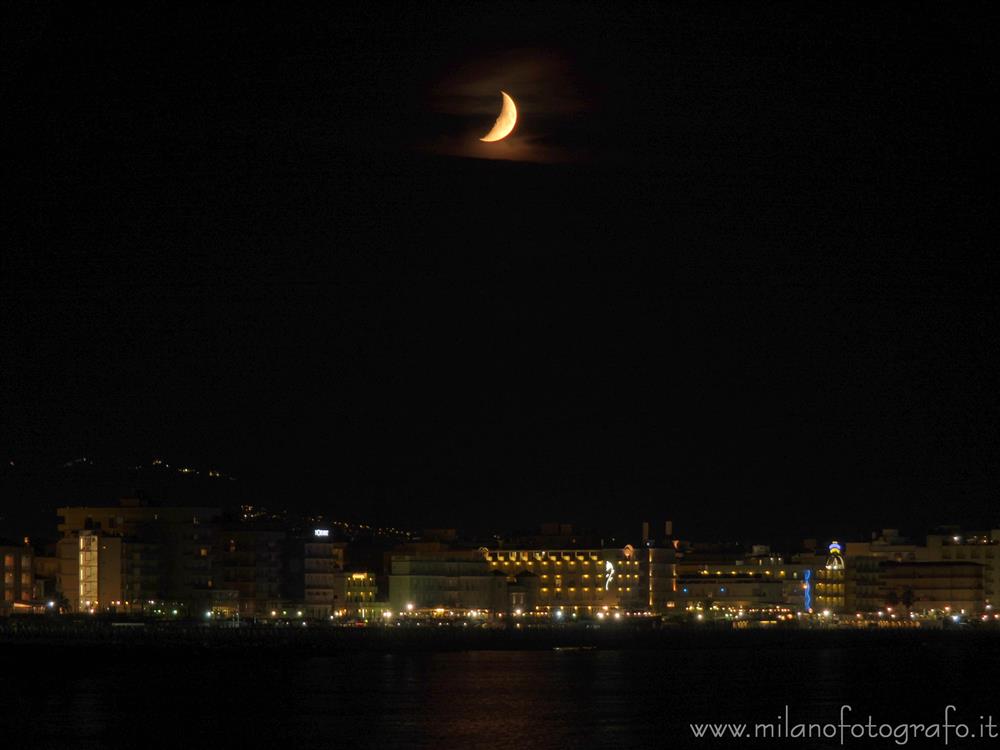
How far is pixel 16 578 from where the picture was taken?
110 meters

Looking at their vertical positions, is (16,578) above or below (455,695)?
above

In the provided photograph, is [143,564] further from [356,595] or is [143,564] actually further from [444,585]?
[444,585]

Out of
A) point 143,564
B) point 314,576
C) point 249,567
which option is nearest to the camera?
point 143,564

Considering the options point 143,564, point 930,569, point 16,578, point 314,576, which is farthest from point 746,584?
point 16,578

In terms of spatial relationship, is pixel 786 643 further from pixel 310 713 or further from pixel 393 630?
pixel 310 713

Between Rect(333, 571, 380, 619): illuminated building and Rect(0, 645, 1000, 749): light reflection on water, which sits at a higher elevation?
Rect(333, 571, 380, 619): illuminated building

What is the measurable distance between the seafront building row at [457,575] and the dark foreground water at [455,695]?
76.5ft

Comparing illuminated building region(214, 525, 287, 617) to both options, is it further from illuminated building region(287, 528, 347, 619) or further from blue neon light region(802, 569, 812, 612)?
blue neon light region(802, 569, 812, 612)

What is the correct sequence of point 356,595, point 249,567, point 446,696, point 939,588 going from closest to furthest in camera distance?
point 446,696
point 249,567
point 356,595
point 939,588

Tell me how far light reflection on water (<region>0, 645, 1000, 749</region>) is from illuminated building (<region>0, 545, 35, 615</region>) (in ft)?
97.6

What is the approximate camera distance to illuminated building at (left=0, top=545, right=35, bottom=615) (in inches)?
4257

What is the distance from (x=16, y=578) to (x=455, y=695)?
183 feet

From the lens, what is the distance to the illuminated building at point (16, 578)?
355ft

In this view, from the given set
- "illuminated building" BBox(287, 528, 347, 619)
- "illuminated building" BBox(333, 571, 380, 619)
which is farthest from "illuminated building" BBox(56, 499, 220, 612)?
"illuminated building" BBox(333, 571, 380, 619)
